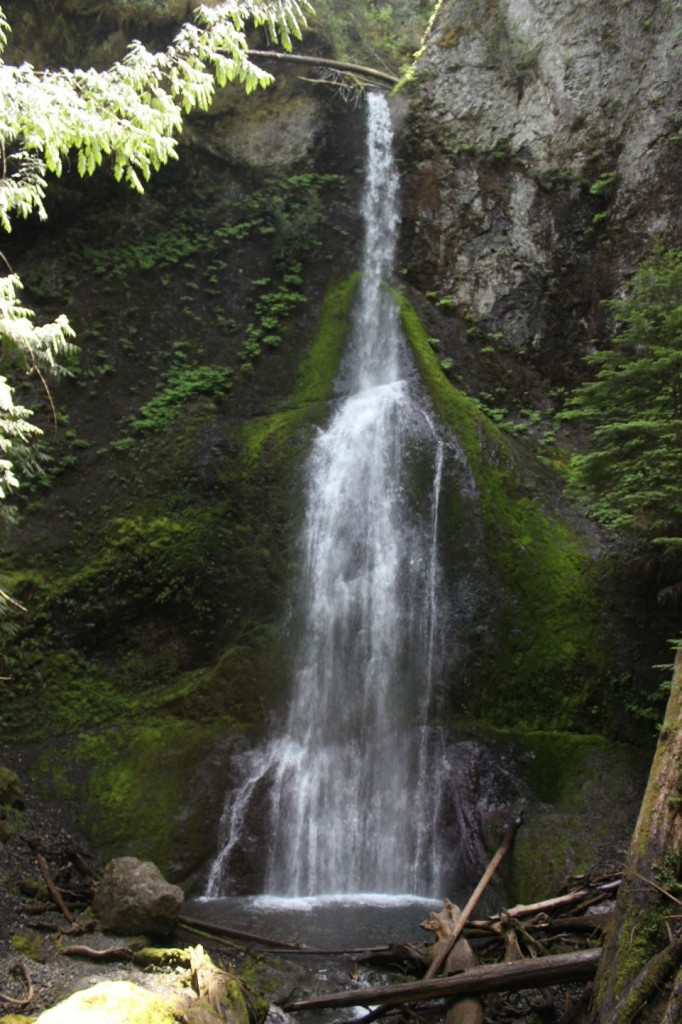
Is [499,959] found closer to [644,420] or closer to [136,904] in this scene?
[136,904]

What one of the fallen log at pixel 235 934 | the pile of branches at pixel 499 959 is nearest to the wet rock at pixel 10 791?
the fallen log at pixel 235 934

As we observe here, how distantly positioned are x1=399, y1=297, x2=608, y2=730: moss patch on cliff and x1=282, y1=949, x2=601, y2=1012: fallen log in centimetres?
424

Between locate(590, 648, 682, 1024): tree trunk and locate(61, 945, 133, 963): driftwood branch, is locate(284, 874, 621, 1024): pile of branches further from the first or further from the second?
locate(61, 945, 133, 963): driftwood branch

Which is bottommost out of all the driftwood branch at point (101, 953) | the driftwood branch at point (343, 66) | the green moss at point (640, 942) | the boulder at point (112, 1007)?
the driftwood branch at point (101, 953)

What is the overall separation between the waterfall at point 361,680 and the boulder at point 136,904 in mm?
2205

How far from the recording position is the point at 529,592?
9.75 meters

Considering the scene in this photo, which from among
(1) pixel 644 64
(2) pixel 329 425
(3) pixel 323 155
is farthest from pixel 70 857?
(1) pixel 644 64

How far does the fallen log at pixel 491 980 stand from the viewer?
4.50 metres

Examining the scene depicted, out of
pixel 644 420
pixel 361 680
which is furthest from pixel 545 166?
pixel 361 680

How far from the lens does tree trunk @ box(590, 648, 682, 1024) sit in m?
3.76

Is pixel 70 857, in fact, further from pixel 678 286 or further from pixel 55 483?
pixel 678 286

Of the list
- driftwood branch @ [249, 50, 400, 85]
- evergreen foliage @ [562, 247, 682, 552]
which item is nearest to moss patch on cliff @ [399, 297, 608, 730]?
evergreen foliage @ [562, 247, 682, 552]

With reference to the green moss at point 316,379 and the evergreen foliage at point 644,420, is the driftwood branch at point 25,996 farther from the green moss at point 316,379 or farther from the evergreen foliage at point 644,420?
the green moss at point 316,379

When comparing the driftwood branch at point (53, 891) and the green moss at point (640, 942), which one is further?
the driftwood branch at point (53, 891)
